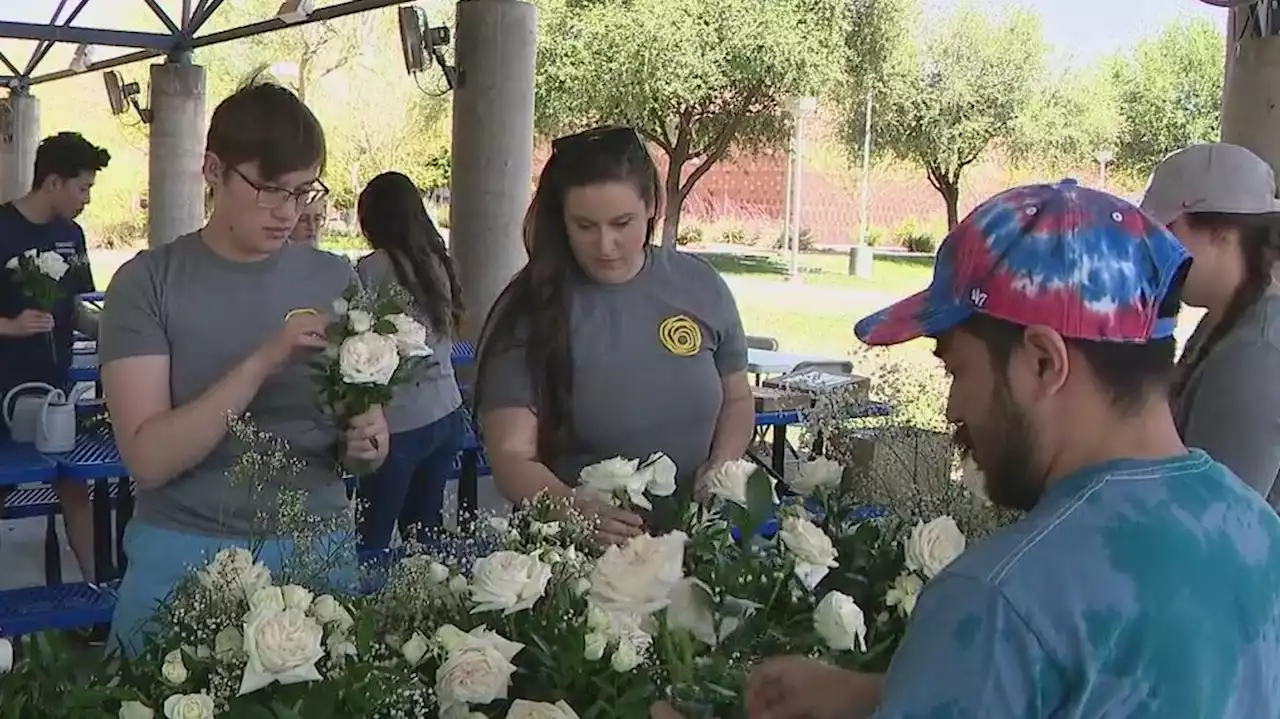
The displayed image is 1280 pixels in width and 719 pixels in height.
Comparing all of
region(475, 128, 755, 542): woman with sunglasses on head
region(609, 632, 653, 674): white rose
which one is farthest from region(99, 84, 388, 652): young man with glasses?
region(609, 632, 653, 674): white rose

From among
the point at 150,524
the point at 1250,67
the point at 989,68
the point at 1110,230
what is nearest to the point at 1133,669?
the point at 1110,230

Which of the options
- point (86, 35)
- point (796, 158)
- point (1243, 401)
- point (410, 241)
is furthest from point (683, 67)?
point (1243, 401)

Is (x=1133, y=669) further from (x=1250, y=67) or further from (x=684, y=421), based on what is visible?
(x=1250, y=67)

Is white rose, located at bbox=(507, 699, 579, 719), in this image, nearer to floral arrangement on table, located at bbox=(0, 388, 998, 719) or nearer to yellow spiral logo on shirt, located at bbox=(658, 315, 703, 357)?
floral arrangement on table, located at bbox=(0, 388, 998, 719)

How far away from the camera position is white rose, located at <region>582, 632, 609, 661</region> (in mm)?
1479

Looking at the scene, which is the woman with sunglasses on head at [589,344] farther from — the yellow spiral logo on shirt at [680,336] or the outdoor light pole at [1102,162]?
the outdoor light pole at [1102,162]

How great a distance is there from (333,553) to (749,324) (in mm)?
14318

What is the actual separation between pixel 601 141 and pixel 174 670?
1.19 metres

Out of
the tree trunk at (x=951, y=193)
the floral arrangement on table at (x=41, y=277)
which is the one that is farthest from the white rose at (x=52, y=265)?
the tree trunk at (x=951, y=193)

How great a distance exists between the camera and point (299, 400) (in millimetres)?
2225

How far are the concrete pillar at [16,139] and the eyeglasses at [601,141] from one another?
17.0 metres

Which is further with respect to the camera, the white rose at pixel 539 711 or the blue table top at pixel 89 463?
the blue table top at pixel 89 463

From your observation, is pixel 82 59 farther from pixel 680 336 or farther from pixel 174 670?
pixel 174 670

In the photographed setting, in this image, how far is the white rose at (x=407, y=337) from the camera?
6.97ft
